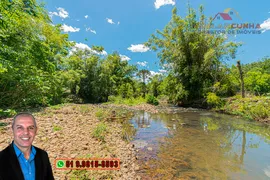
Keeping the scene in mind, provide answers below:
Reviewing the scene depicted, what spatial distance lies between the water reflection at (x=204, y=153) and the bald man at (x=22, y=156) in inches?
101

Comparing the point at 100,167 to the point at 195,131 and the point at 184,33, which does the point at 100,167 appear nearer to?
the point at 195,131

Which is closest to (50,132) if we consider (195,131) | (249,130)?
(195,131)

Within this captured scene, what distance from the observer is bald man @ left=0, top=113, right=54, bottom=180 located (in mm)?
1102

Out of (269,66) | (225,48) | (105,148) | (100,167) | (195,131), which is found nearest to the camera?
(100,167)

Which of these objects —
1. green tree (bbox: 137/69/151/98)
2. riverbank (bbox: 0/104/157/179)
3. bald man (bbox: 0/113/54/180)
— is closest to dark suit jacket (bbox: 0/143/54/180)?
bald man (bbox: 0/113/54/180)

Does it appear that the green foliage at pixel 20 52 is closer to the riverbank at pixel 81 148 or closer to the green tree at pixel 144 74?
the riverbank at pixel 81 148

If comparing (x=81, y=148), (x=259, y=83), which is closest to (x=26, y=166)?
(x=81, y=148)

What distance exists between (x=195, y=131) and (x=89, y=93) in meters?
14.6

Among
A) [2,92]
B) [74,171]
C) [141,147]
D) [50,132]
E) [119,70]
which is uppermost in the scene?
[119,70]

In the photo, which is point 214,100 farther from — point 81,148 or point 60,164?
point 60,164

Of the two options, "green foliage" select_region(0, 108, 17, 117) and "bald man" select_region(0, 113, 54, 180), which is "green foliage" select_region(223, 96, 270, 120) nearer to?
"bald man" select_region(0, 113, 54, 180)

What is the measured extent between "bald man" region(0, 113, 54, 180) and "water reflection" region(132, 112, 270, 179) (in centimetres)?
255

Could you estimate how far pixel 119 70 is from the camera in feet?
83.1

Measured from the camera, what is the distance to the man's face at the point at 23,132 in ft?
3.83
